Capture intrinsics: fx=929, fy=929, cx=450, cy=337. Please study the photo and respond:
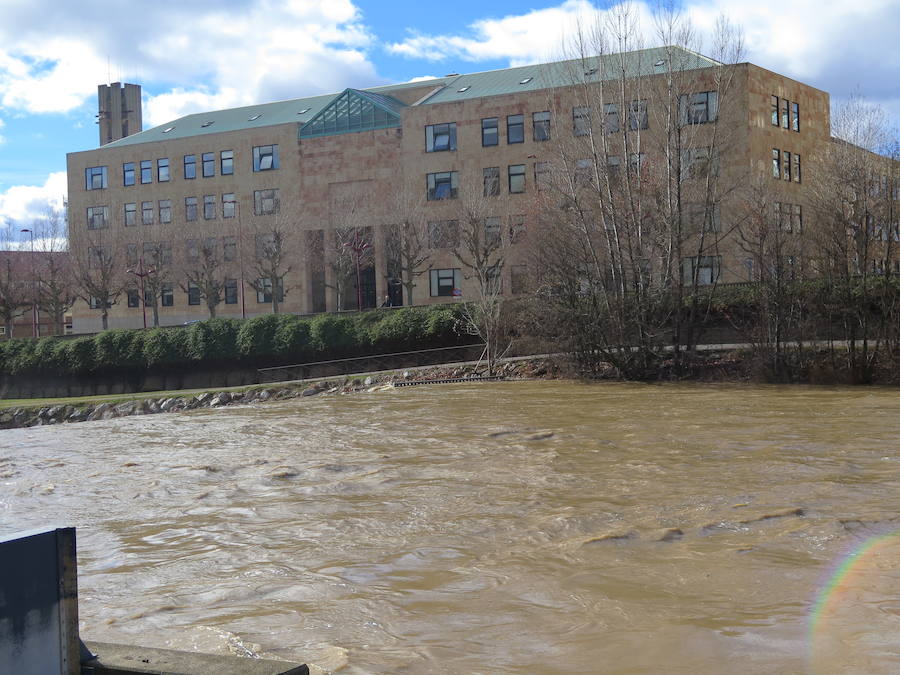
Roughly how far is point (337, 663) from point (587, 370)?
23446 mm

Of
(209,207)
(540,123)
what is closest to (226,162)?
(209,207)

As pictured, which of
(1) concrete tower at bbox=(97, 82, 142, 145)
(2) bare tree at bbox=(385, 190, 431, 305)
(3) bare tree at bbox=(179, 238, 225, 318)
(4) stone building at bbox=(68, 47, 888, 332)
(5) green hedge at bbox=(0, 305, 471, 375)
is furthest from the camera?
(1) concrete tower at bbox=(97, 82, 142, 145)

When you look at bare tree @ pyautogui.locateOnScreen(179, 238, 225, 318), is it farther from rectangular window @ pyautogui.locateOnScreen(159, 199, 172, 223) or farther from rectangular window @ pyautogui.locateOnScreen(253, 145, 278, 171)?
rectangular window @ pyautogui.locateOnScreen(159, 199, 172, 223)

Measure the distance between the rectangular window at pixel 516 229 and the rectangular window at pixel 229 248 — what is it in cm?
1739

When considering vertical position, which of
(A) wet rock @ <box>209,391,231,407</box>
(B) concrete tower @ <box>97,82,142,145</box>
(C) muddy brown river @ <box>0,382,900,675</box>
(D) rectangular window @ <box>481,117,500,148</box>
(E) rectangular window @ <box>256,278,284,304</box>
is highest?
(B) concrete tower @ <box>97,82,142,145</box>

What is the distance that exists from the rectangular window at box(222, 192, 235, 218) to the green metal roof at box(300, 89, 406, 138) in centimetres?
660

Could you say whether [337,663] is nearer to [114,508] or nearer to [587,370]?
[114,508]

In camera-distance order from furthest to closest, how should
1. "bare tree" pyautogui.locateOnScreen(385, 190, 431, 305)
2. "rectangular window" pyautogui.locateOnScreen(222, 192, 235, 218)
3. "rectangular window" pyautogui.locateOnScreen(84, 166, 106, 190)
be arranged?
1. "rectangular window" pyautogui.locateOnScreen(84, 166, 106, 190)
2. "rectangular window" pyautogui.locateOnScreen(222, 192, 235, 218)
3. "bare tree" pyautogui.locateOnScreen(385, 190, 431, 305)

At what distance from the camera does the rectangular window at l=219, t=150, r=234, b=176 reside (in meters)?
61.5

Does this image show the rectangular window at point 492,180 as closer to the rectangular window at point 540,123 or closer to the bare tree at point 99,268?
the rectangular window at point 540,123

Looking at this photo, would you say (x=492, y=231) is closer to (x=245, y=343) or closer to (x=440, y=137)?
(x=440, y=137)

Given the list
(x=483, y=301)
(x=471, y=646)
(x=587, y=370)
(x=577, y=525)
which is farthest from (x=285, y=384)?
(x=471, y=646)

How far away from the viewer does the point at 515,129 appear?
172ft

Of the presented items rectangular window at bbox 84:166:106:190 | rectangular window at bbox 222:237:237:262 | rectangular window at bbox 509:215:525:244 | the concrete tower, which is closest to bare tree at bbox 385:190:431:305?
rectangular window at bbox 509:215:525:244
